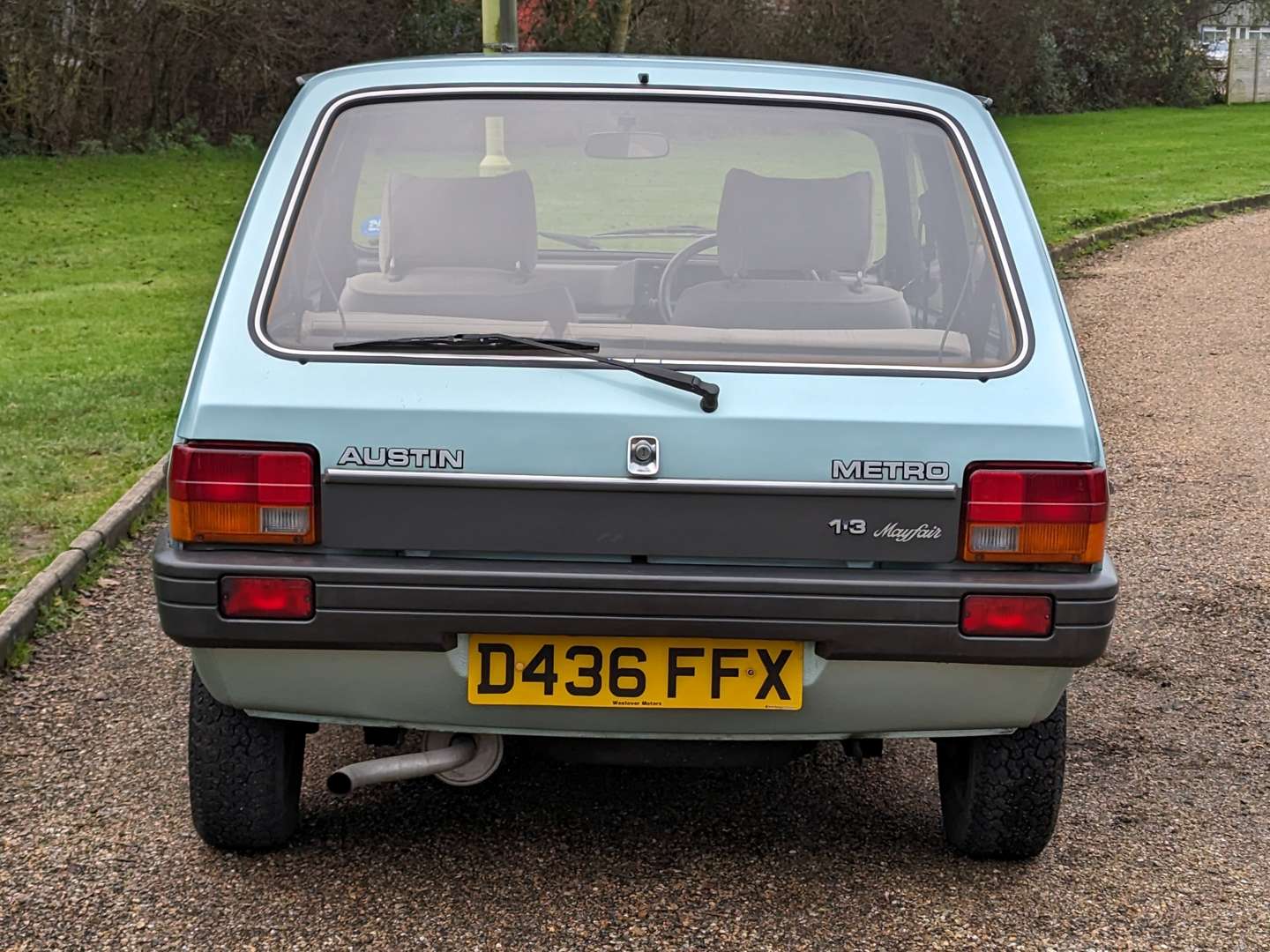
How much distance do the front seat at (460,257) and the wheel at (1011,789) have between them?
51.1 inches

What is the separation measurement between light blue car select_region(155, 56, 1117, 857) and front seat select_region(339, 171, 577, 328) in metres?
0.02

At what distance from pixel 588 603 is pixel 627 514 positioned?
185 mm

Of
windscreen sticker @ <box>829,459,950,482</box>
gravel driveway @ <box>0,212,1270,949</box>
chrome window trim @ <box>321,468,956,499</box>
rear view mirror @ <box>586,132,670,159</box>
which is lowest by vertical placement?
gravel driveway @ <box>0,212,1270,949</box>

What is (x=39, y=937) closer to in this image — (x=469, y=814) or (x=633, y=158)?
(x=469, y=814)

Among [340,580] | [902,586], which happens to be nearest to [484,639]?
[340,580]

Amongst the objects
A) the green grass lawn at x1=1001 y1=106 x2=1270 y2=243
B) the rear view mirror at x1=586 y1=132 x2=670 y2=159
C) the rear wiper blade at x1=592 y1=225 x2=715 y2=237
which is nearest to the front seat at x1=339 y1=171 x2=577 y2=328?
the rear view mirror at x1=586 y1=132 x2=670 y2=159

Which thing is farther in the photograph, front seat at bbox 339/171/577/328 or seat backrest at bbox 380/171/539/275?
seat backrest at bbox 380/171/539/275

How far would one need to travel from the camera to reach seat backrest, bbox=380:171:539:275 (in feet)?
12.8

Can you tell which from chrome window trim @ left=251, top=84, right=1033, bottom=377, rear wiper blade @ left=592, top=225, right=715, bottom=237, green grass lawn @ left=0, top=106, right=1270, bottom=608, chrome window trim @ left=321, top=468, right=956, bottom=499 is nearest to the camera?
chrome window trim @ left=321, top=468, right=956, bottom=499

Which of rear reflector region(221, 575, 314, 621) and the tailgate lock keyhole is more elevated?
the tailgate lock keyhole

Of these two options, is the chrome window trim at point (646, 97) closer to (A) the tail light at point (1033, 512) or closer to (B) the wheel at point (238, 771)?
(A) the tail light at point (1033, 512)

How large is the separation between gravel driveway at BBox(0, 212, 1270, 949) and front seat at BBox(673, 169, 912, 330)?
1226 millimetres

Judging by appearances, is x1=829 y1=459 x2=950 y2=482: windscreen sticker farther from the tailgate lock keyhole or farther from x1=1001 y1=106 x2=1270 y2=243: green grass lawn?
x1=1001 y1=106 x2=1270 y2=243: green grass lawn

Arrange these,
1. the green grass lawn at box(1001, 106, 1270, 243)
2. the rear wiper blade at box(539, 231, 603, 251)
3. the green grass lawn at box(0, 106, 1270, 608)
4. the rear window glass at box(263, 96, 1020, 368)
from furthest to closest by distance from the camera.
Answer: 1. the green grass lawn at box(1001, 106, 1270, 243)
2. the green grass lawn at box(0, 106, 1270, 608)
3. the rear wiper blade at box(539, 231, 603, 251)
4. the rear window glass at box(263, 96, 1020, 368)
